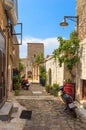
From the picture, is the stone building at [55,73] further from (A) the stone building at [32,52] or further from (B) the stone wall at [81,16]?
(A) the stone building at [32,52]

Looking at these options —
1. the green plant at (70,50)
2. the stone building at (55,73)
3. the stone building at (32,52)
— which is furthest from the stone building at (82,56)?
the stone building at (32,52)

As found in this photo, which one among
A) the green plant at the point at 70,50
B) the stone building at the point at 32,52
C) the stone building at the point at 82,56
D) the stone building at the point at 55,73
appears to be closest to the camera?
the stone building at the point at 82,56

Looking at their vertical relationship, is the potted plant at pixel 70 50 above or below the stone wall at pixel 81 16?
below

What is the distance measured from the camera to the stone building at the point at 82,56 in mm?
12914

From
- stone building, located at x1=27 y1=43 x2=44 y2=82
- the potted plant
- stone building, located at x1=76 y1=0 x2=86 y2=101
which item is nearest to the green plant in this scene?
the potted plant

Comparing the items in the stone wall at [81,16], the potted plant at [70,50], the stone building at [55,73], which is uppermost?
the stone wall at [81,16]

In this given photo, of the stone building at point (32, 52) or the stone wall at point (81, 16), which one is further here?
the stone building at point (32, 52)

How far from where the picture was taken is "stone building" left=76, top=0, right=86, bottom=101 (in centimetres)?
1291

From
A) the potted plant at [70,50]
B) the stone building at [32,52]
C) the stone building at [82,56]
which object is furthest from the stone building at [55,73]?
the stone building at [32,52]

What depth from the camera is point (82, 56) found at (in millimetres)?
13141

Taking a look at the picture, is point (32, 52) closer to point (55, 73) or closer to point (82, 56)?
point (55, 73)

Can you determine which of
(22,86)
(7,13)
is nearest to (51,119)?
(7,13)

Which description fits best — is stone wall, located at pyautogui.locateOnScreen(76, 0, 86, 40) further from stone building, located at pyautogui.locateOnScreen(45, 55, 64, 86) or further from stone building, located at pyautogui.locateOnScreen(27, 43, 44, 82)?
stone building, located at pyautogui.locateOnScreen(27, 43, 44, 82)

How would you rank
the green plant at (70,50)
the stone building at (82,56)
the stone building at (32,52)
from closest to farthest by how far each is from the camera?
the stone building at (82,56) → the green plant at (70,50) → the stone building at (32,52)
